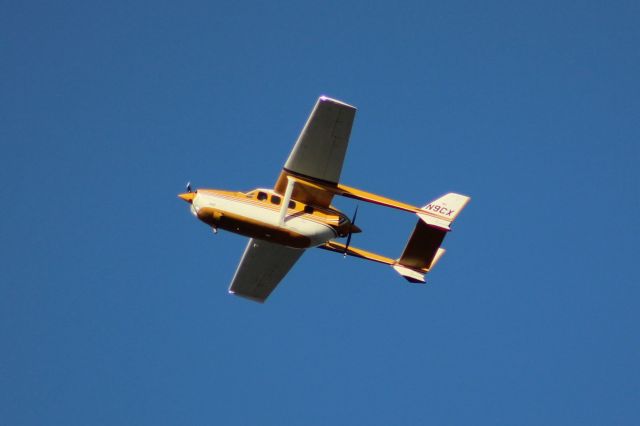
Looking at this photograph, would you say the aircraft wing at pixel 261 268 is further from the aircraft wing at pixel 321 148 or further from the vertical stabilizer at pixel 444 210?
the vertical stabilizer at pixel 444 210

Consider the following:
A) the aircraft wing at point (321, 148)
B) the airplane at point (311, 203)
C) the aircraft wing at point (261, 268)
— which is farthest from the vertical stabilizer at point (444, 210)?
the aircraft wing at point (261, 268)

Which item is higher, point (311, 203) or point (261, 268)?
point (311, 203)

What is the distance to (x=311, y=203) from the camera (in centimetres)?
3494

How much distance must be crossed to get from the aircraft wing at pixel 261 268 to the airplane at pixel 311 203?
30 centimetres

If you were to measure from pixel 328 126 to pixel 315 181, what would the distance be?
2.41 meters

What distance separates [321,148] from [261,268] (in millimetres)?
6980

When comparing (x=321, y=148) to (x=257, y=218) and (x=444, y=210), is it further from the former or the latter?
(x=444, y=210)

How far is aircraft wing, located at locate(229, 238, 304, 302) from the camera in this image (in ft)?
122

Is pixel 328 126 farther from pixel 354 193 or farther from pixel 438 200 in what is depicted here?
pixel 438 200

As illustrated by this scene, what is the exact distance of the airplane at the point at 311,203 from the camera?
3275 cm

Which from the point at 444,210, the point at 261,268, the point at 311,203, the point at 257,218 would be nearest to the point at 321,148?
the point at 311,203

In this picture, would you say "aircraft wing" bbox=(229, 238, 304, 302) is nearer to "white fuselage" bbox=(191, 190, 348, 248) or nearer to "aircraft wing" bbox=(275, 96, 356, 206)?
"white fuselage" bbox=(191, 190, 348, 248)

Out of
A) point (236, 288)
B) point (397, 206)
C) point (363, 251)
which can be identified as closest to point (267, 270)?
point (236, 288)

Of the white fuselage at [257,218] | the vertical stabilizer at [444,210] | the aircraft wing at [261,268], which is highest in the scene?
the vertical stabilizer at [444,210]
